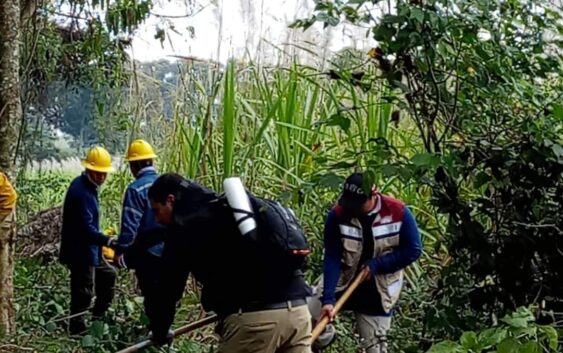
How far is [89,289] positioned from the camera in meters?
7.78

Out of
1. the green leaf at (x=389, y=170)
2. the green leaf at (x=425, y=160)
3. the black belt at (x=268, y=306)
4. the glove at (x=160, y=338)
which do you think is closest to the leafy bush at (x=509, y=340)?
the green leaf at (x=425, y=160)

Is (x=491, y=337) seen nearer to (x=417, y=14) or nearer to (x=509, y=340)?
(x=509, y=340)

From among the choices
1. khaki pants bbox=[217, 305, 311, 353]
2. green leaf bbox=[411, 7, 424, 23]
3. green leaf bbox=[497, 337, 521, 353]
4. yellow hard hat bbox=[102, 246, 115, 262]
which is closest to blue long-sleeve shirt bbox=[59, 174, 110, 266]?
yellow hard hat bbox=[102, 246, 115, 262]

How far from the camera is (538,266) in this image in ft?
14.6

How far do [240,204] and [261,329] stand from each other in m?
0.67

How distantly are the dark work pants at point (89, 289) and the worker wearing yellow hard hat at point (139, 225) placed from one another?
0.59 feet

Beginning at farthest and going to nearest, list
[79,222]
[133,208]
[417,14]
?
[79,222], [133,208], [417,14]

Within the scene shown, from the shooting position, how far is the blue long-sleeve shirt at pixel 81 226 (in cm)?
757

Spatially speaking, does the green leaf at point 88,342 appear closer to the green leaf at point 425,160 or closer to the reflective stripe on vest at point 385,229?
the reflective stripe on vest at point 385,229

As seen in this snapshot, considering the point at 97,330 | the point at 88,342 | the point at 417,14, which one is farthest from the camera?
the point at 97,330

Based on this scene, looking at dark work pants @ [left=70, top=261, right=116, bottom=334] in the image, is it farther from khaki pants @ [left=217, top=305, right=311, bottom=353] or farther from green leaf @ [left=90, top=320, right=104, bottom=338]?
khaki pants @ [left=217, top=305, right=311, bottom=353]

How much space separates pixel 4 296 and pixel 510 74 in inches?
159

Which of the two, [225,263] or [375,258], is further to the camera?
[375,258]

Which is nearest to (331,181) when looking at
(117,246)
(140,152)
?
(117,246)
